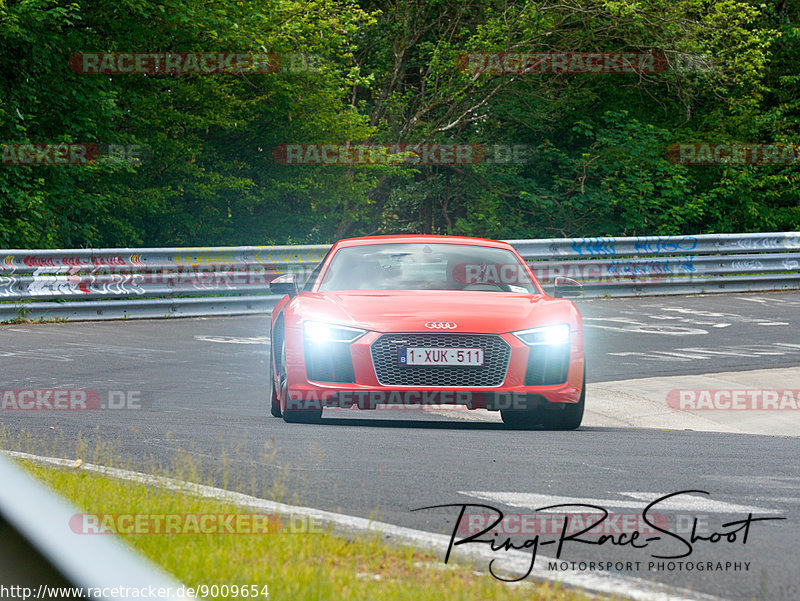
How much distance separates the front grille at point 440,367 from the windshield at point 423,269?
979mm

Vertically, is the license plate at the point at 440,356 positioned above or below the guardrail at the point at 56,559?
below

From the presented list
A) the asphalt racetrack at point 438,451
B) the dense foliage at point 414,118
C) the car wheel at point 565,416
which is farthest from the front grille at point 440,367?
the dense foliage at point 414,118

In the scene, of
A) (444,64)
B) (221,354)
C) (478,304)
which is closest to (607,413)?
(478,304)

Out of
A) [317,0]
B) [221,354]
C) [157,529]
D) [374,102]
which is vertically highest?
[317,0]

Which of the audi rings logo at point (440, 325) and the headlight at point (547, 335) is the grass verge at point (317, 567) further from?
the headlight at point (547, 335)

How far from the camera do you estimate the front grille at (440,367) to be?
7938mm

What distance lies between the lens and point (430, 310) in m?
8.10

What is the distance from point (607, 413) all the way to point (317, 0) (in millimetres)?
18651

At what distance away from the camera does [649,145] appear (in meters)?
29.7

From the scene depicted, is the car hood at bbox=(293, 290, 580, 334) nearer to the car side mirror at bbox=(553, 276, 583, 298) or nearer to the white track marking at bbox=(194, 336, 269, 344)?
the car side mirror at bbox=(553, 276, 583, 298)

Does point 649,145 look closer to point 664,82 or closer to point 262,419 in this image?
point 664,82

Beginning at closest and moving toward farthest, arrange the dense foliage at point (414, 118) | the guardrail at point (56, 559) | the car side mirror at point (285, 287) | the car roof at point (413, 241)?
the guardrail at point (56, 559)
the car side mirror at point (285, 287)
the car roof at point (413, 241)
the dense foliage at point (414, 118)

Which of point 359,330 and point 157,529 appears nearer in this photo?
point 157,529

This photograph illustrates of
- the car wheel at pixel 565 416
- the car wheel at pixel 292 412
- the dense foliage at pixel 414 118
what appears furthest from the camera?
the dense foliage at pixel 414 118
